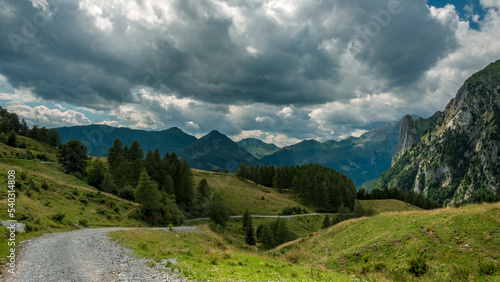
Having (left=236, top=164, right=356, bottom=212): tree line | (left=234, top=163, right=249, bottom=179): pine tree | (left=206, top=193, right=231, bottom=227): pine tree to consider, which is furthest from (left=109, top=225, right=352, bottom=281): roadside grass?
(left=234, top=163, right=249, bottom=179): pine tree

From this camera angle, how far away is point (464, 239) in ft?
62.5

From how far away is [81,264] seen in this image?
51.3 ft

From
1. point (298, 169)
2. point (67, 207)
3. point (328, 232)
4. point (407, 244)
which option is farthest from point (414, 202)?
point (67, 207)

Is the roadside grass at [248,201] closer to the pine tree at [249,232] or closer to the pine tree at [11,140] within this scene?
the pine tree at [249,232]

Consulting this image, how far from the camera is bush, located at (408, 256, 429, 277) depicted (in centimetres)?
1683

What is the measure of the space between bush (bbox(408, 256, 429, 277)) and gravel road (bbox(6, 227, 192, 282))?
15.9 metres

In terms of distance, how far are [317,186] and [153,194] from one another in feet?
295

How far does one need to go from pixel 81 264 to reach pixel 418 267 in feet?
74.2

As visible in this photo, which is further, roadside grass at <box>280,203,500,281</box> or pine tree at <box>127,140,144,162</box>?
pine tree at <box>127,140,144,162</box>

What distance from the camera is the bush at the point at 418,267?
1683 centimetres

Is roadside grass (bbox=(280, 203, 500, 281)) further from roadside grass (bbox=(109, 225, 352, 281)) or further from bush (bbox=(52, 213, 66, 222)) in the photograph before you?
bush (bbox=(52, 213, 66, 222))

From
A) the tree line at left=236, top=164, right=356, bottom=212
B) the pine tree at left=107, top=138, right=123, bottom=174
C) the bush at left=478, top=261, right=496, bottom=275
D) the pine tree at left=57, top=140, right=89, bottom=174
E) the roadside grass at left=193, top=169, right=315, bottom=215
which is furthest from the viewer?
the tree line at left=236, top=164, right=356, bottom=212

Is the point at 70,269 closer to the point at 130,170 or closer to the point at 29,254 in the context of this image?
the point at 29,254

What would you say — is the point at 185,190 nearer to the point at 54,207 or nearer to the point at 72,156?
the point at 72,156
